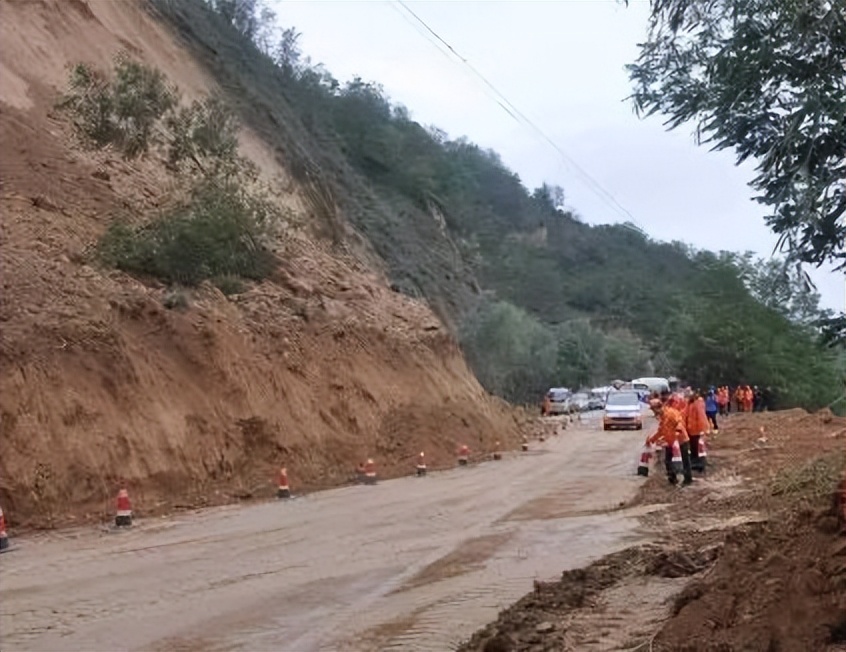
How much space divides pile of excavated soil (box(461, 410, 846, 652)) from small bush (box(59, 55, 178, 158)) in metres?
17.2

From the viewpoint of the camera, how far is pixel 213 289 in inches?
965

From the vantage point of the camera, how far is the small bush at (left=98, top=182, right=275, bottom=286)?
23188 millimetres

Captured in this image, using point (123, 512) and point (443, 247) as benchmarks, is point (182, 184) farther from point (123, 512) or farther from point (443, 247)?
point (443, 247)

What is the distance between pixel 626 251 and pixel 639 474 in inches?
4153

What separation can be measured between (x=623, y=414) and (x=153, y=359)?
2561 centimetres

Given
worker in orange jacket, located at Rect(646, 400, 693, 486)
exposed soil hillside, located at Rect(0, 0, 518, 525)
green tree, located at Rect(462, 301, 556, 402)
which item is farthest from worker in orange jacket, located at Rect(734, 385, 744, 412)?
worker in orange jacket, located at Rect(646, 400, 693, 486)

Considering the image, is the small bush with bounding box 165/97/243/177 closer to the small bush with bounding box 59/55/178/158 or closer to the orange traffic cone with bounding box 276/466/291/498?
the small bush with bounding box 59/55/178/158

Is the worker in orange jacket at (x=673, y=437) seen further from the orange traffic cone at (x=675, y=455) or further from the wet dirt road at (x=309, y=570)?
the wet dirt road at (x=309, y=570)

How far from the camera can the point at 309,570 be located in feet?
41.5

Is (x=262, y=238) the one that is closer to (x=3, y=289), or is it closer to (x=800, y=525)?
(x=3, y=289)

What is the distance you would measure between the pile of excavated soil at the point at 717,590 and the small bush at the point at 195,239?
12728 mm

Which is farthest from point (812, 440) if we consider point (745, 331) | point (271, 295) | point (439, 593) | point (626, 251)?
point (626, 251)

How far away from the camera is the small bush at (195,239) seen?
76.1 feet

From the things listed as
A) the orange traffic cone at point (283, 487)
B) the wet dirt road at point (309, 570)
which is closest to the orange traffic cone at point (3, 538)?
the wet dirt road at point (309, 570)
